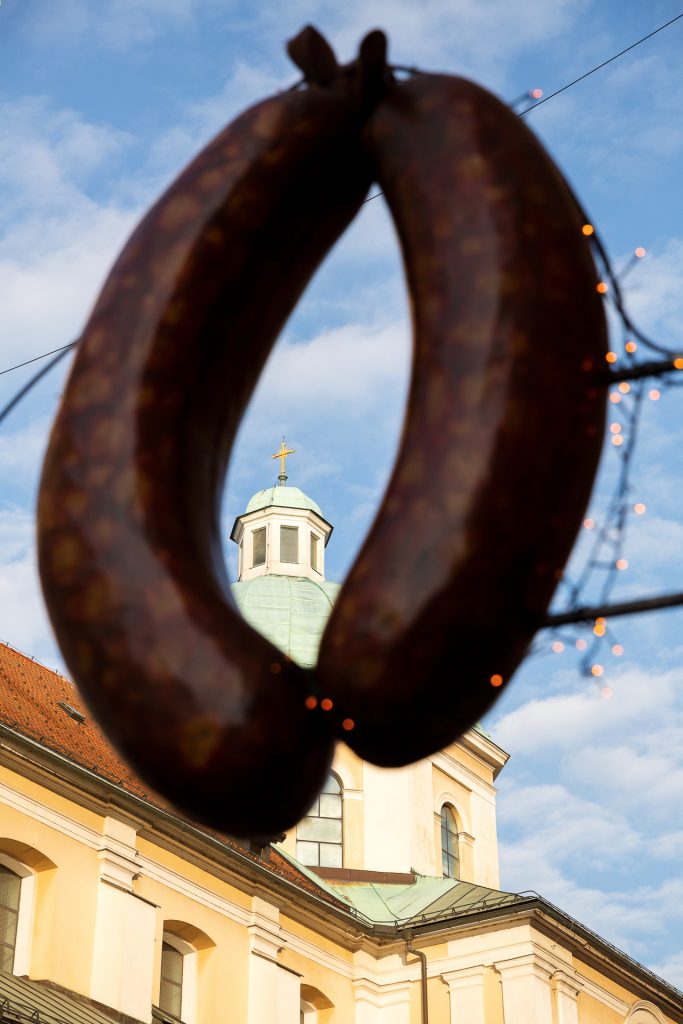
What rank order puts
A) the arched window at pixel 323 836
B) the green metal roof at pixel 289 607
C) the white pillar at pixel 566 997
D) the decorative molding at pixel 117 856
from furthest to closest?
Answer: the green metal roof at pixel 289 607, the arched window at pixel 323 836, the white pillar at pixel 566 997, the decorative molding at pixel 117 856

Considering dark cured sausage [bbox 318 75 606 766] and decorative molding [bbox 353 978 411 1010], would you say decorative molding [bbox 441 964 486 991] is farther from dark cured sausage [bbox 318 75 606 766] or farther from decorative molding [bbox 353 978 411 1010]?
dark cured sausage [bbox 318 75 606 766]

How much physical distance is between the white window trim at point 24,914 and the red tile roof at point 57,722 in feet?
5.96

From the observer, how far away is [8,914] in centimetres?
2219

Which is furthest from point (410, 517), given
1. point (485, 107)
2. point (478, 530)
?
point (485, 107)

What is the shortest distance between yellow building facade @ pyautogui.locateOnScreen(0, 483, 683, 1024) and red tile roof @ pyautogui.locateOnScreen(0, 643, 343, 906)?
0.07 metres

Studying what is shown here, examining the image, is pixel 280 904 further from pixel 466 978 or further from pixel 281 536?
pixel 281 536

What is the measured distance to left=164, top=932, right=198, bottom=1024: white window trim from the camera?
2520cm

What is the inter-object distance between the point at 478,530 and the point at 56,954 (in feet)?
69.4

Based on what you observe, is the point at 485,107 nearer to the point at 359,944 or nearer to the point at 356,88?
the point at 356,88

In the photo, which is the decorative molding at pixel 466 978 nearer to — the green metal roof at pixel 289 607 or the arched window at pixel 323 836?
the arched window at pixel 323 836

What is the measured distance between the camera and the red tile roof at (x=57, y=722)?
80.8 feet

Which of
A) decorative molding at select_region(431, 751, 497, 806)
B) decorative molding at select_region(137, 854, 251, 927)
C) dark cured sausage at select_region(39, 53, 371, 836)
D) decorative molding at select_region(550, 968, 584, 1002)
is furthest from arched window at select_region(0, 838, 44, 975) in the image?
dark cured sausage at select_region(39, 53, 371, 836)

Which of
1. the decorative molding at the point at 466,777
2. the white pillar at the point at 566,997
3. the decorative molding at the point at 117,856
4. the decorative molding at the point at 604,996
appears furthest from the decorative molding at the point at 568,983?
the decorative molding at the point at 117,856

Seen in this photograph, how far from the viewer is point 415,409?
2.90 metres
